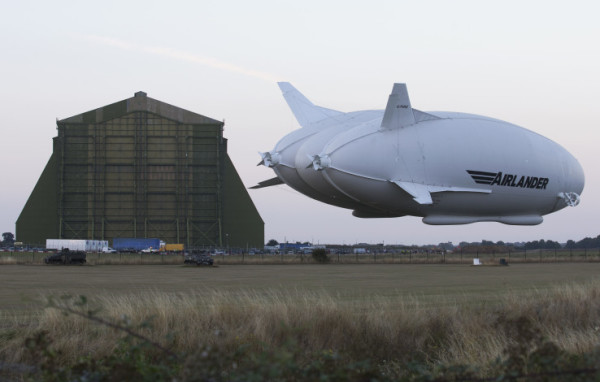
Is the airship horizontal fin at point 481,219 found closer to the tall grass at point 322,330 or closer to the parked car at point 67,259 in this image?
the tall grass at point 322,330

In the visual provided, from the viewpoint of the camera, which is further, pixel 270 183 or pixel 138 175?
pixel 138 175

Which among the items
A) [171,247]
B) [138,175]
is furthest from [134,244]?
[138,175]

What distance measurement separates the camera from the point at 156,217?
11944cm

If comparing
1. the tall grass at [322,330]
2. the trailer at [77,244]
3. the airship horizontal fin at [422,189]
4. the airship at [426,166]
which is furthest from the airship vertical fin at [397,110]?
the trailer at [77,244]

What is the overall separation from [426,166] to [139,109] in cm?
9524

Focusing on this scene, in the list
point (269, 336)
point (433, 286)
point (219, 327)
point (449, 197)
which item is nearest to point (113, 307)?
point (219, 327)

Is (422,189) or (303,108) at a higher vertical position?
(303,108)

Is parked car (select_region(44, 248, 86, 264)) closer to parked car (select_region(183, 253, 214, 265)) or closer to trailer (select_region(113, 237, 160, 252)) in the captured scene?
parked car (select_region(183, 253, 214, 265))

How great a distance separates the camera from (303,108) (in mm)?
39812

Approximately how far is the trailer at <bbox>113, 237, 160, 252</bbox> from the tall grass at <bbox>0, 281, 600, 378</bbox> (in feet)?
314

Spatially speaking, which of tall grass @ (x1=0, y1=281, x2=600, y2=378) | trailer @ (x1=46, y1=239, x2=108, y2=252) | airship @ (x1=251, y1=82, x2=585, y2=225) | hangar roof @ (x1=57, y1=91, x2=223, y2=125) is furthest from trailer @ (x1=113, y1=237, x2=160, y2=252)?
tall grass @ (x1=0, y1=281, x2=600, y2=378)

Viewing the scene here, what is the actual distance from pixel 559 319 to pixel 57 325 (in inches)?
539

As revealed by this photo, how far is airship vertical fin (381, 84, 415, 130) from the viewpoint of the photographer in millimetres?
30453

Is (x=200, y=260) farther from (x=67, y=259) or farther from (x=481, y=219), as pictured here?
(x=481, y=219)
